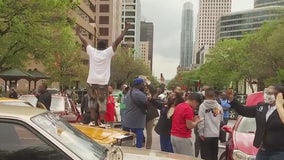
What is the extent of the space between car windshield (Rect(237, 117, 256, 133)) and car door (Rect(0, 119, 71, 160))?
612 centimetres

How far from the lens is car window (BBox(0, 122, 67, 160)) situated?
4211 mm

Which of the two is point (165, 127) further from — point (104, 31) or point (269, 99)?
point (104, 31)

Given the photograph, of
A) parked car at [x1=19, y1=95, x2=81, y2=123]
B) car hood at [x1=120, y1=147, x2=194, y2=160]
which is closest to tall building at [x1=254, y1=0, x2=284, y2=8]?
parked car at [x1=19, y1=95, x2=81, y2=123]

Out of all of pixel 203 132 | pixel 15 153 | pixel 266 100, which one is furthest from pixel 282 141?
pixel 15 153

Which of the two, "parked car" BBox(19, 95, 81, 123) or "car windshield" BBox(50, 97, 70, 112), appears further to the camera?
"car windshield" BBox(50, 97, 70, 112)

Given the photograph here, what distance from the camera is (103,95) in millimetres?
9531

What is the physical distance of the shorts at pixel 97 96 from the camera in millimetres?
9388

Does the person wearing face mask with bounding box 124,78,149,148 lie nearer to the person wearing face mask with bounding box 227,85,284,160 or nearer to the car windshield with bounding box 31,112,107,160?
the person wearing face mask with bounding box 227,85,284,160

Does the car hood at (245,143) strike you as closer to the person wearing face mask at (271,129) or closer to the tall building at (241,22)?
the person wearing face mask at (271,129)

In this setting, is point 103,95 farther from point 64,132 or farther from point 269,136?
point 64,132

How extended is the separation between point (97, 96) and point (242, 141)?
2620 millimetres

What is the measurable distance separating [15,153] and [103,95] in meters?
5.24

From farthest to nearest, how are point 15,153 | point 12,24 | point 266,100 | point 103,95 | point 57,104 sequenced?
point 12,24 < point 57,104 < point 103,95 < point 266,100 < point 15,153

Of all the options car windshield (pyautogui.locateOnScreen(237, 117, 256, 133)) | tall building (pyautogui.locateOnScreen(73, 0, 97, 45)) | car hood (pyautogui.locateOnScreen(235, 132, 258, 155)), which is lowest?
car hood (pyautogui.locateOnScreen(235, 132, 258, 155))
